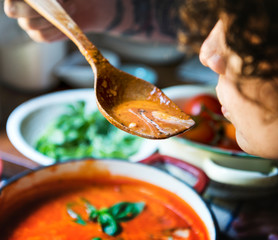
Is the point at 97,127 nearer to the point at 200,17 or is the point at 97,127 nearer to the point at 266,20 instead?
the point at 200,17

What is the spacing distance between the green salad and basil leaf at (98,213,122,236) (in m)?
0.29

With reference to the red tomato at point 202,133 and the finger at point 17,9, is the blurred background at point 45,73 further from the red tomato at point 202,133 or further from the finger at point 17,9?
the red tomato at point 202,133

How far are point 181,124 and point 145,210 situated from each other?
23 cm

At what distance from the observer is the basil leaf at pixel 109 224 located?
23.9 inches

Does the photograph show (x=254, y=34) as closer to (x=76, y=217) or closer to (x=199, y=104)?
(x=76, y=217)

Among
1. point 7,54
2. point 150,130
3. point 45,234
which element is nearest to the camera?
point 150,130

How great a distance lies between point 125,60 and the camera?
1706 millimetres

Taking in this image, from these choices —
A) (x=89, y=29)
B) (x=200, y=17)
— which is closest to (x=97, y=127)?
(x=89, y=29)

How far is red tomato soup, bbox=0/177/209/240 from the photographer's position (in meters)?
0.61

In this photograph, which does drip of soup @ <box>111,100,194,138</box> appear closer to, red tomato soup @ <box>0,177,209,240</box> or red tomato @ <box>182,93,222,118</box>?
red tomato soup @ <box>0,177,209,240</box>

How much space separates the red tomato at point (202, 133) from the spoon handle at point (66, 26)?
1.11ft

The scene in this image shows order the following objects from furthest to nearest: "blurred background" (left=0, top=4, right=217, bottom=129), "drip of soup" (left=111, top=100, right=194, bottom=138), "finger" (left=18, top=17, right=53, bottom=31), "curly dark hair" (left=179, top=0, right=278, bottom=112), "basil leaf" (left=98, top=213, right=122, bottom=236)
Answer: "blurred background" (left=0, top=4, right=217, bottom=129), "finger" (left=18, top=17, right=53, bottom=31), "basil leaf" (left=98, top=213, right=122, bottom=236), "drip of soup" (left=111, top=100, right=194, bottom=138), "curly dark hair" (left=179, top=0, right=278, bottom=112)

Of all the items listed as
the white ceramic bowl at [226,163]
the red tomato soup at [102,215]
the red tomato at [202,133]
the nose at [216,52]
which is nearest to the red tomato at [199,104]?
the red tomato at [202,133]

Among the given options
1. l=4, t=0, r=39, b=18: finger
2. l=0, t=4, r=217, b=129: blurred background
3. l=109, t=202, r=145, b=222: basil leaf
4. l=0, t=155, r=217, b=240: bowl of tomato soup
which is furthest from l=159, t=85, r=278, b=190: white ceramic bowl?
l=0, t=4, r=217, b=129: blurred background
